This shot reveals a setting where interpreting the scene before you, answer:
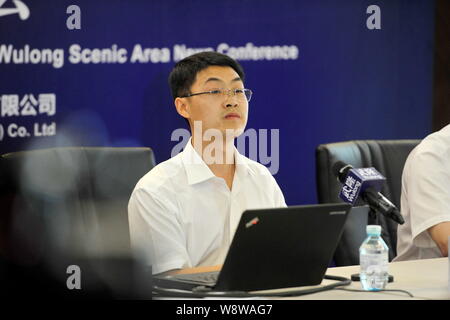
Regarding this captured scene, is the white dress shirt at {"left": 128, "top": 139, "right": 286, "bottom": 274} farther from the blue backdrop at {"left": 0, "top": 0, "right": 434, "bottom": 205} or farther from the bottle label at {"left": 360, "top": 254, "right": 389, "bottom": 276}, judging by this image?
the blue backdrop at {"left": 0, "top": 0, "right": 434, "bottom": 205}

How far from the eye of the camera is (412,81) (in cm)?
360

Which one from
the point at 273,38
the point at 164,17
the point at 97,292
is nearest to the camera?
the point at 97,292

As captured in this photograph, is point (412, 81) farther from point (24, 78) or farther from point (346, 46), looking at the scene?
point (24, 78)

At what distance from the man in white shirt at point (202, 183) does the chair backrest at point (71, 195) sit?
17 centimetres

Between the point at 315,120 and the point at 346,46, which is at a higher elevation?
the point at 346,46

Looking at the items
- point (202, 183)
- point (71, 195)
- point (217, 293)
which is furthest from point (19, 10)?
point (217, 293)

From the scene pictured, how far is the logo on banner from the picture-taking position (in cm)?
255

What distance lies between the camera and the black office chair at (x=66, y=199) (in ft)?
7.00

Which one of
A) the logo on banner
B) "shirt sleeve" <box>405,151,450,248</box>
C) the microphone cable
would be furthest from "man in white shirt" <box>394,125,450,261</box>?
the logo on banner

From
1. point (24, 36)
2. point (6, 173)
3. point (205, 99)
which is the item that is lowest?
point (6, 173)

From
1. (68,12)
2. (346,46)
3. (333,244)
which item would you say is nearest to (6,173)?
(68,12)

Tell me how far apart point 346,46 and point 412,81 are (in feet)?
1.33

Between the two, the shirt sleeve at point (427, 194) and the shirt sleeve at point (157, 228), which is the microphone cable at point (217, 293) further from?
the shirt sleeve at point (427, 194)

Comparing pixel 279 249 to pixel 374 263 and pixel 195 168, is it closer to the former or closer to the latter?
pixel 374 263
